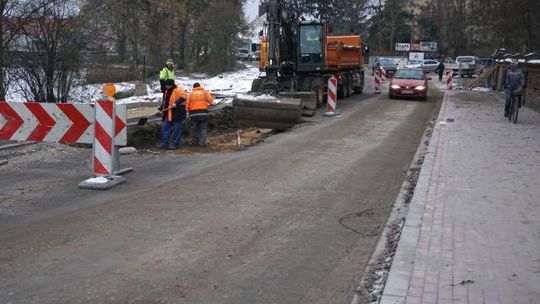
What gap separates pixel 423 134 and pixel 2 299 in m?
13.2

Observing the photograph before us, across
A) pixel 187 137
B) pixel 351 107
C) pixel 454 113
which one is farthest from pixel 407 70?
pixel 187 137

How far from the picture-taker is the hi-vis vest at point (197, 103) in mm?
13352

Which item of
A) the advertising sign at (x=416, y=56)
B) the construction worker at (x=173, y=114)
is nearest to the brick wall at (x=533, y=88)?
the construction worker at (x=173, y=114)

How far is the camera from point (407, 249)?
5.95 meters

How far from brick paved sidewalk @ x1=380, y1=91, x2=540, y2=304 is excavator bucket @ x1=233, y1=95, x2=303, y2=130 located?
5706 millimetres

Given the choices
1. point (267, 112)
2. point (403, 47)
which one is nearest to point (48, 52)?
point (267, 112)

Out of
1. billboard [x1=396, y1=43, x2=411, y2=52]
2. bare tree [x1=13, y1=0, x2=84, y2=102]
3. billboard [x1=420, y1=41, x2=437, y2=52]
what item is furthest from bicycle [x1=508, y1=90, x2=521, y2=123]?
billboard [x1=396, y1=43, x2=411, y2=52]

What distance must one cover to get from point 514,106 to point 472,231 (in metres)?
12.7

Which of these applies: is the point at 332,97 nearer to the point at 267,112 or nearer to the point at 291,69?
the point at 267,112

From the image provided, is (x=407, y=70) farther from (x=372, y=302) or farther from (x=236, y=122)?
(x=372, y=302)

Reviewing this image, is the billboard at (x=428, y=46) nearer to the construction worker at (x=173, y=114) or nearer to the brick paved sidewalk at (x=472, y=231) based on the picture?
the brick paved sidewalk at (x=472, y=231)

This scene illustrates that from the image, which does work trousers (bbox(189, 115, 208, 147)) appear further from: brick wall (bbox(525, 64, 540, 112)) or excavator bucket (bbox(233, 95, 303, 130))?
brick wall (bbox(525, 64, 540, 112))

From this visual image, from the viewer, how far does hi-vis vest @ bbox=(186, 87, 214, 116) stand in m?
13.4

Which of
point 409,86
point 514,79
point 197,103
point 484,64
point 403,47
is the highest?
point 514,79
